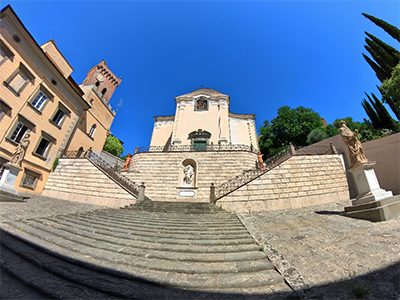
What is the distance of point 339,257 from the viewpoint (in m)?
3.17

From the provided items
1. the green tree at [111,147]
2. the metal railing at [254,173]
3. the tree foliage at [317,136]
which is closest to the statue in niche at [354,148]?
the metal railing at [254,173]

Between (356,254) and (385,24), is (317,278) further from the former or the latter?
(385,24)

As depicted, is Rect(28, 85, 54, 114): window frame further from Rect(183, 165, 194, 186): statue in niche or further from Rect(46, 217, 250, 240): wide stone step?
Rect(183, 165, 194, 186): statue in niche

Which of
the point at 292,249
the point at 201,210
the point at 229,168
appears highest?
the point at 229,168

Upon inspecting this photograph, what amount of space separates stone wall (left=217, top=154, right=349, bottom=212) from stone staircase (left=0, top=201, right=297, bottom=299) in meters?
4.94

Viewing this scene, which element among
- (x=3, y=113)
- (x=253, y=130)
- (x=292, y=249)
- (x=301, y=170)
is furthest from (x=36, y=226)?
(x=253, y=130)

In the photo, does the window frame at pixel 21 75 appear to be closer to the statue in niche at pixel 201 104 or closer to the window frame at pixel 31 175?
the window frame at pixel 31 175

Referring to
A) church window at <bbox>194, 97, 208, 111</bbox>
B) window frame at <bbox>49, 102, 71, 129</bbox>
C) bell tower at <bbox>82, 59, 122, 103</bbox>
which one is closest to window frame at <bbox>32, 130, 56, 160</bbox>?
window frame at <bbox>49, 102, 71, 129</bbox>

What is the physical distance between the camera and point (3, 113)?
1112cm

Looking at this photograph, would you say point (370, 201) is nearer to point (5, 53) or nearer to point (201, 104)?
point (201, 104)

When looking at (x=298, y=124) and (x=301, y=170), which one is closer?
(x=301, y=170)

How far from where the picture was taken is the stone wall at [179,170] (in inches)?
518

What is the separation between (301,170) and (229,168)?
552cm

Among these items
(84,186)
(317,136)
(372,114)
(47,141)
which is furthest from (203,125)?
(372,114)
